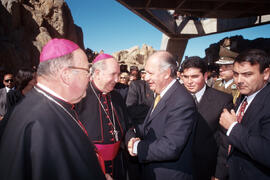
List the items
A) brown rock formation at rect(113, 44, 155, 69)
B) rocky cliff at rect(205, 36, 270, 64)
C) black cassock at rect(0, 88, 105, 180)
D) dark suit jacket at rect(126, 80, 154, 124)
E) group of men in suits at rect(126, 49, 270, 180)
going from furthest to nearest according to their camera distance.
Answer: brown rock formation at rect(113, 44, 155, 69)
rocky cliff at rect(205, 36, 270, 64)
dark suit jacket at rect(126, 80, 154, 124)
group of men in suits at rect(126, 49, 270, 180)
black cassock at rect(0, 88, 105, 180)

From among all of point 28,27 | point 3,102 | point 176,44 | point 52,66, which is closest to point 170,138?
point 52,66

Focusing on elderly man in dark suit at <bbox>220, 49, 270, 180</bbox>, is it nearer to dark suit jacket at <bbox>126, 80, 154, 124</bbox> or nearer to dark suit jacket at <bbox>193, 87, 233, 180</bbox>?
dark suit jacket at <bbox>193, 87, 233, 180</bbox>

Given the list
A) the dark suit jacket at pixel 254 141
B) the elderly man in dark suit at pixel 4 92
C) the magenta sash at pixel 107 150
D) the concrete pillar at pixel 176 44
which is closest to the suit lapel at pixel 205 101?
the dark suit jacket at pixel 254 141

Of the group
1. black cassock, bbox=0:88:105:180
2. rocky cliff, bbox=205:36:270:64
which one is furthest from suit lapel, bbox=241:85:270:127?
rocky cliff, bbox=205:36:270:64

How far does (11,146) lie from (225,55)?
439 centimetres

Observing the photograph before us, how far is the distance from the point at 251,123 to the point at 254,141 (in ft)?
0.84

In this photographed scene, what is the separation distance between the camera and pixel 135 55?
3734 centimetres

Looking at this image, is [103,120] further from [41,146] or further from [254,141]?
[254,141]

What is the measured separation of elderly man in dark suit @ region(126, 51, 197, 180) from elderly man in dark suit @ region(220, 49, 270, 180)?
44 centimetres

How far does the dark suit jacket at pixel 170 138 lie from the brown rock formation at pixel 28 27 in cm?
1108

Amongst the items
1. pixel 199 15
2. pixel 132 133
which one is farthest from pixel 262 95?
pixel 199 15

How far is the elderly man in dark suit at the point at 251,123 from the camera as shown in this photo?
4.61 feet

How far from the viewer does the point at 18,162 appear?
2.82 feet

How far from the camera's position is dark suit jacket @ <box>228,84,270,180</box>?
1.37 meters
